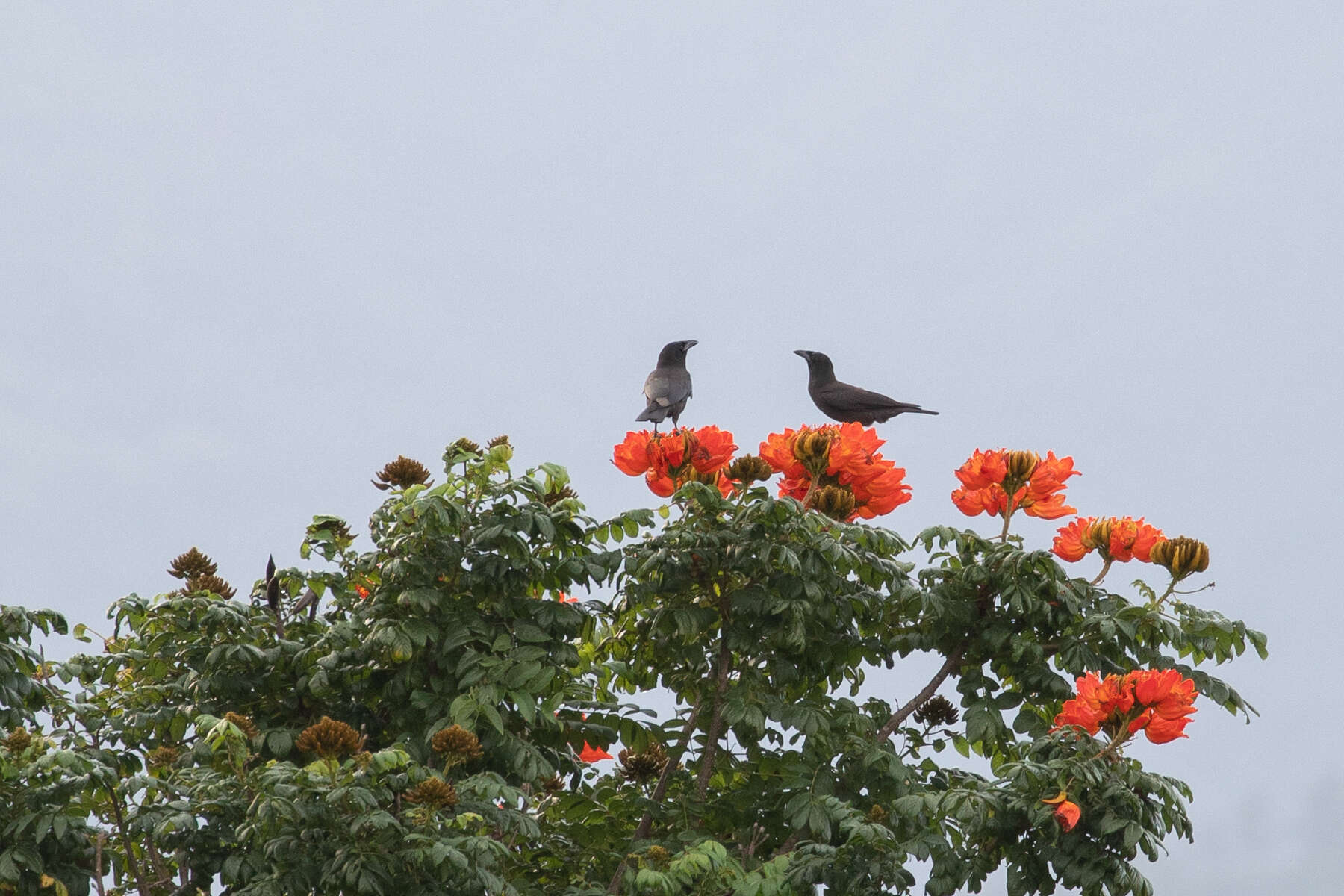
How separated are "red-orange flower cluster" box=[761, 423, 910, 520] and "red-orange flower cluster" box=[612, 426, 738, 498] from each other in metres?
0.17

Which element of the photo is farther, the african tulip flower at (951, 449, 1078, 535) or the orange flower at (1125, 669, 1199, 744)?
the african tulip flower at (951, 449, 1078, 535)

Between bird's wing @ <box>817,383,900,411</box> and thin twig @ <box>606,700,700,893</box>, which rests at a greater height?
bird's wing @ <box>817,383,900,411</box>

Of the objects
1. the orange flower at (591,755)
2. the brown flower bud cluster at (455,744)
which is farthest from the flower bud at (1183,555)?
the brown flower bud cluster at (455,744)

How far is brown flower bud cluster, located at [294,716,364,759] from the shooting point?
13.0 feet

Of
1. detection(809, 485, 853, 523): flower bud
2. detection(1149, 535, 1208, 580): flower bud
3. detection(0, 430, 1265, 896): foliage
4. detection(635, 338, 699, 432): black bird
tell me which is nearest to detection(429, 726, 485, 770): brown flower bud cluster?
detection(0, 430, 1265, 896): foliage

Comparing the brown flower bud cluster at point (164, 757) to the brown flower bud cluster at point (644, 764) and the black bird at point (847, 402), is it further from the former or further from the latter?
the black bird at point (847, 402)

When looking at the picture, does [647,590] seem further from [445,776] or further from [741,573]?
[445,776]

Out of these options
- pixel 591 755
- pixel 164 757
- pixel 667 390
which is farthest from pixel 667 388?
pixel 164 757

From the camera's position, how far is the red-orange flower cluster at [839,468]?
485 cm

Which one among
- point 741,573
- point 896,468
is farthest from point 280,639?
point 896,468

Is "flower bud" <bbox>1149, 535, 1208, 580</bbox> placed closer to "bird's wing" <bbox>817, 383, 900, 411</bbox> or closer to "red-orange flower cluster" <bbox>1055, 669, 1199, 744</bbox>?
"red-orange flower cluster" <bbox>1055, 669, 1199, 744</bbox>

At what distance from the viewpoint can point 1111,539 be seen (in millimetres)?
4965

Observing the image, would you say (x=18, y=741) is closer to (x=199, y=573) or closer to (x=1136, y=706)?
(x=199, y=573)

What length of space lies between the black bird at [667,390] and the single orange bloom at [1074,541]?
2.35 metres
